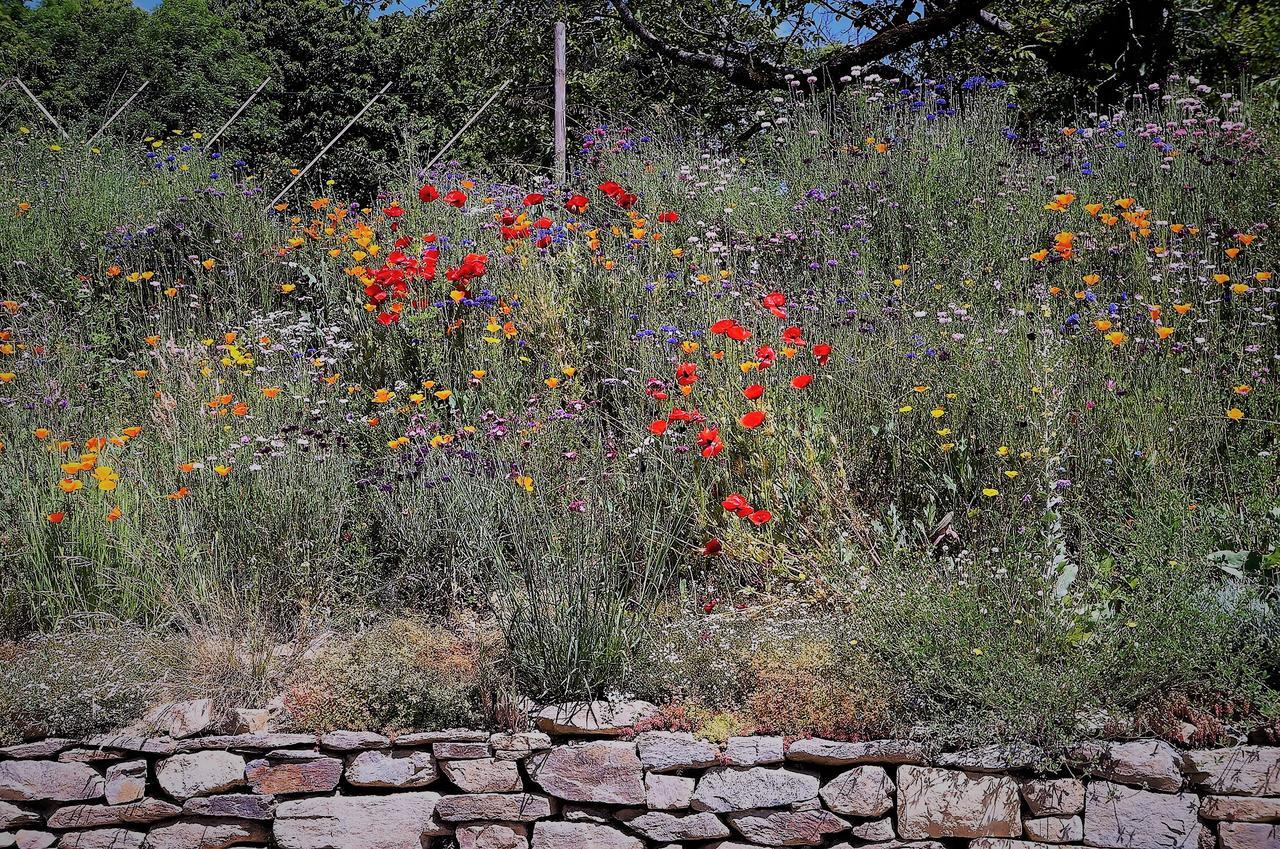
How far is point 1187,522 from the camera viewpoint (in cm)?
348

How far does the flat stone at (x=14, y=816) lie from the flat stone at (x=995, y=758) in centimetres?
279

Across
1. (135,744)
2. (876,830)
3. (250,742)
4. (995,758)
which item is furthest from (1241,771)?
(135,744)

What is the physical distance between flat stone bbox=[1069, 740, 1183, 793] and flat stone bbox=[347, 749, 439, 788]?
1912mm

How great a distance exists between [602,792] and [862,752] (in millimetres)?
779

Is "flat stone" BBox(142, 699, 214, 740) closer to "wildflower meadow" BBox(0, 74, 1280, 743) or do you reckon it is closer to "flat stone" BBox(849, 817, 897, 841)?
"wildflower meadow" BBox(0, 74, 1280, 743)

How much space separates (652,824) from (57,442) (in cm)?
292

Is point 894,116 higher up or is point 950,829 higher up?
point 894,116

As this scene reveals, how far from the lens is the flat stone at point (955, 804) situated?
10.0 ft

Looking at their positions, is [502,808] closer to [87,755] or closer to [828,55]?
[87,755]

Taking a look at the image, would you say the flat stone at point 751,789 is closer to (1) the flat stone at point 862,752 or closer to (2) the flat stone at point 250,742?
(1) the flat stone at point 862,752

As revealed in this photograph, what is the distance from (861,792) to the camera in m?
3.09

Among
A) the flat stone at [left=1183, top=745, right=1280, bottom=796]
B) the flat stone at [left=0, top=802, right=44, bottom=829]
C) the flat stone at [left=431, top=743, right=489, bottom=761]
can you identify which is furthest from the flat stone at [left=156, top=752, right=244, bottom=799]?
the flat stone at [left=1183, top=745, right=1280, bottom=796]

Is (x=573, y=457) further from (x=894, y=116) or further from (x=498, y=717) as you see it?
(x=894, y=116)

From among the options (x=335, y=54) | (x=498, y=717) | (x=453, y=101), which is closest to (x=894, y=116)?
(x=498, y=717)
